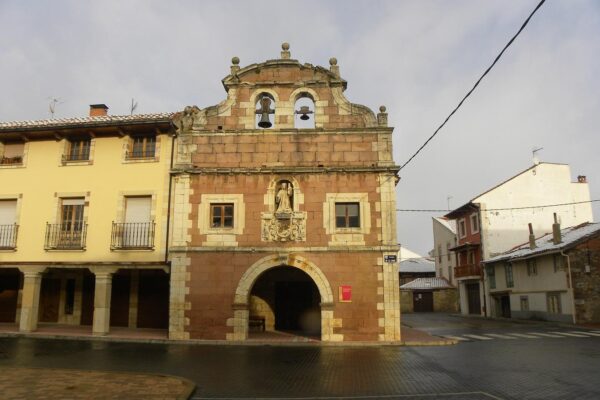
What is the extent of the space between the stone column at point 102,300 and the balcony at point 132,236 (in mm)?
1053

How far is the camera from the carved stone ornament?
18047mm

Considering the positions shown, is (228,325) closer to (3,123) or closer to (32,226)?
(32,226)

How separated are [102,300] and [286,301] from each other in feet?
24.5

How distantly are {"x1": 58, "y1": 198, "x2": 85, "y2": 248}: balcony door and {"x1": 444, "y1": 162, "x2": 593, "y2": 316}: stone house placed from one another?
2859cm

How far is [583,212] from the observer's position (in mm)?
38094

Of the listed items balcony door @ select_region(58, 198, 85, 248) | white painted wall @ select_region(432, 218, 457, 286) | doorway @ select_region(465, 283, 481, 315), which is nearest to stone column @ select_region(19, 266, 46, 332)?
balcony door @ select_region(58, 198, 85, 248)

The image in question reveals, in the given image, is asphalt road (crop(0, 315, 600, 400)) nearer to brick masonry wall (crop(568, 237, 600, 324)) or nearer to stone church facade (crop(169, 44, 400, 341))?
stone church facade (crop(169, 44, 400, 341))

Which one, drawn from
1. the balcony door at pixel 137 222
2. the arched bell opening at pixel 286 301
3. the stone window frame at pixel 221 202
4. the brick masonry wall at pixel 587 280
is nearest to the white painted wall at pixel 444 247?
the brick masonry wall at pixel 587 280

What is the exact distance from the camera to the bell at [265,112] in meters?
19.1

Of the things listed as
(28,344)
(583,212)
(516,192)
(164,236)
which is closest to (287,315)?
(164,236)

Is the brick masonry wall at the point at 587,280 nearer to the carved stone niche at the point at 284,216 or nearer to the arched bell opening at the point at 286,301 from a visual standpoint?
the arched bell opening at the point at 286,301

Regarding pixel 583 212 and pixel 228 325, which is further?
pixel 583 212

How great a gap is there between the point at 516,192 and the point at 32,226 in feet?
108

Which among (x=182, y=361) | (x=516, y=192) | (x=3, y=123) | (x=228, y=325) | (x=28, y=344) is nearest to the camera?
(x=182, y=361)
